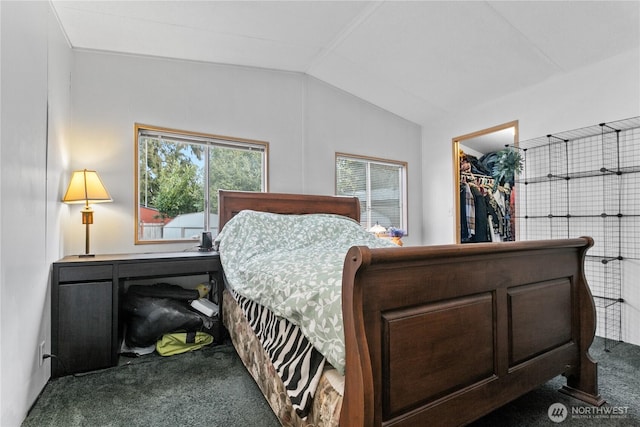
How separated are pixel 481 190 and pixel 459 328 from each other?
13.4ft

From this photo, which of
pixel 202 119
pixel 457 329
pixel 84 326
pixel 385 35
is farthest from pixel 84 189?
pixel 385 35

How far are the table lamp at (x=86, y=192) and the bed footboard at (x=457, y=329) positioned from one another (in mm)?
2260

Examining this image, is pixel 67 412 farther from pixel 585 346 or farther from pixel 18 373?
pixel 585 346

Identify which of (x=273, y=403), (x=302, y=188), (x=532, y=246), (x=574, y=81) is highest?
(x=574, y=81)

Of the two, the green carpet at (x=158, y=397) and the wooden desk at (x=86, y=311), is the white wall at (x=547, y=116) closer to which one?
the green carpet at (x=158, y=397)

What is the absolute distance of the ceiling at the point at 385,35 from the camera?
7.80 ft

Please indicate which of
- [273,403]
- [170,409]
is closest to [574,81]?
[273,403]

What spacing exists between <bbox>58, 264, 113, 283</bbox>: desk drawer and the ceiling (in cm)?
174

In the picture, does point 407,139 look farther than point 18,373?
Yes

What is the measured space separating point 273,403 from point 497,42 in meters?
3.14

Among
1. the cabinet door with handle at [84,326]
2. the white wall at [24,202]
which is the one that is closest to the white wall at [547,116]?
the cabinet door with handle at [84,326]

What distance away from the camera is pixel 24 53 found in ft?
5.44

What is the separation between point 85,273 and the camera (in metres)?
2.21

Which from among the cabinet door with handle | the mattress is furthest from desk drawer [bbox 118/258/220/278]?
the mattress
